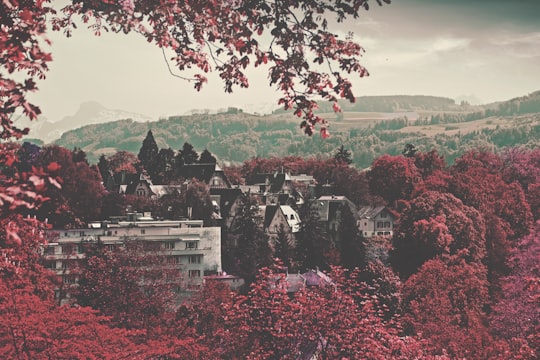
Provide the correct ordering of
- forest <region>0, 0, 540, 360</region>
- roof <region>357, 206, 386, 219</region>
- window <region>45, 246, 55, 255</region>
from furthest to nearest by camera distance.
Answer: roof <region>357, 206, 386, 219</region> < window <region>45, 246, 55, 255</region> < forest <region>0, 0, 540, 360</region>

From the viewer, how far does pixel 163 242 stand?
4522 cm

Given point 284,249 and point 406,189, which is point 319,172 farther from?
point 284,249

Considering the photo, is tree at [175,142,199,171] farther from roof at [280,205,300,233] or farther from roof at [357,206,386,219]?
roof at [357,206,386,219]

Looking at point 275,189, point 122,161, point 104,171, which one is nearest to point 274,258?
point 275,189

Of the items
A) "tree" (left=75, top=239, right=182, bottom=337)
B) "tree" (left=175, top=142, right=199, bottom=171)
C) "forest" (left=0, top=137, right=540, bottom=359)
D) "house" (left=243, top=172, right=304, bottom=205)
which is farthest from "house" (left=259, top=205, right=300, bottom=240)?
"tree" (left=75, top=239, right=182, bottom=337)

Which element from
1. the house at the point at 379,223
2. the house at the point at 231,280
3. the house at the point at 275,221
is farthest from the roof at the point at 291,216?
the house at the point at 231,280

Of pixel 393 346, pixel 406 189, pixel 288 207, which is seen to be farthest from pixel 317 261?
pixel 393 346

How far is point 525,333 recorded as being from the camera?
35469mm

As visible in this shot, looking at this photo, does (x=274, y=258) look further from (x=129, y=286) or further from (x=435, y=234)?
(x=129, y=286)

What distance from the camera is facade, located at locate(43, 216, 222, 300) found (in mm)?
43281

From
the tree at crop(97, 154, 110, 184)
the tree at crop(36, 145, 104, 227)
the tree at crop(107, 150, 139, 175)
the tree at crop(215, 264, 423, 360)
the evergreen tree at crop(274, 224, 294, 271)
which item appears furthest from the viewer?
the tree at crop(107, 150, 139, 175)

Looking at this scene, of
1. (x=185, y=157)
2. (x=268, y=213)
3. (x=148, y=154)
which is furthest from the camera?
(x=148, y=154)

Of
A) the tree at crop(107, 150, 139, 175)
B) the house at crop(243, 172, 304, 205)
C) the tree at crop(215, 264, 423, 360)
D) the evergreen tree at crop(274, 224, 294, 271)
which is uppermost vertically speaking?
the tree at crop(107, 150, 139, 175)

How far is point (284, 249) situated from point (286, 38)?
45.5 meters
